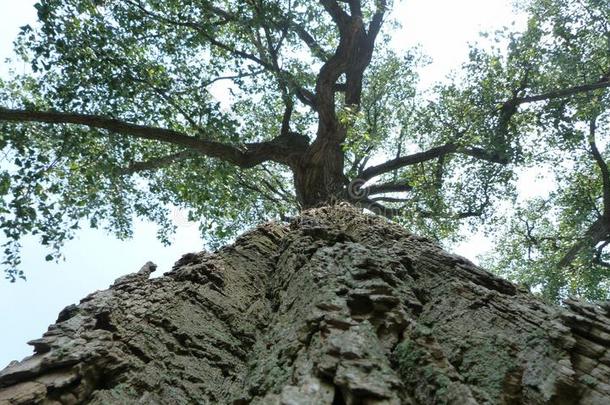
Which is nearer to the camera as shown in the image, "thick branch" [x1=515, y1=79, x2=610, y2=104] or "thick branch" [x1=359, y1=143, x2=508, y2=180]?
"thick branch" [x1=515, y1=79, x2=610, y2=104]

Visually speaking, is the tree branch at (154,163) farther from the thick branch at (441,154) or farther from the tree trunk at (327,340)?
the tree trunk at (327,340)

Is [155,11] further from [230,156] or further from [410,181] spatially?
[410,181]

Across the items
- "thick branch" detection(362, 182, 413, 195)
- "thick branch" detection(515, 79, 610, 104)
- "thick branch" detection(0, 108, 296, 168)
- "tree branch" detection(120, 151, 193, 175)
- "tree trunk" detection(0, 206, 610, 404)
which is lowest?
"tree trunk" detection(0, 206, 610, 404)

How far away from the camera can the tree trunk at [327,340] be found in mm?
2172

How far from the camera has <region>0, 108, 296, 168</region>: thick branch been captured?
693cm

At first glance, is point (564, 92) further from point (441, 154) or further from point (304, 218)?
point (304, 218)

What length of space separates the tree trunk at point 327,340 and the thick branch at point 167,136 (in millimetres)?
4507

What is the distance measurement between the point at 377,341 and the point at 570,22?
12037mm

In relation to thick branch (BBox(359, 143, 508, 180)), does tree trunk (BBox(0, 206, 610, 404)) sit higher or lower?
lower

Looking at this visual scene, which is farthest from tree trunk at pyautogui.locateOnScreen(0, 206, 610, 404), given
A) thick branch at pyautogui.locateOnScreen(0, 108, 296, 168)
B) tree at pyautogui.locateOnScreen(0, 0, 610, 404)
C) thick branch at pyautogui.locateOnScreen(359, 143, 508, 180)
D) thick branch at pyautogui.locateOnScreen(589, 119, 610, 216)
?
thick branch at pyautogui.locateOnScreen(589, 119, 610, 216)

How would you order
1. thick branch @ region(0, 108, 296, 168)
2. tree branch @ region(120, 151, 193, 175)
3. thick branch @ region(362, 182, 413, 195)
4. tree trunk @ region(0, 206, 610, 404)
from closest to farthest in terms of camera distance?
tree trunk @ region(0, 206, 610, 404) < thick branch @ region(0, 108, 296, 168) < tree branch @ region(120, 151, 193, 175) < thick branch @ region(362, 182, 413, 195)

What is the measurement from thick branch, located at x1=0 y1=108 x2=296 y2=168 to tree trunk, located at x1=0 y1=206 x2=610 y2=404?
4507 mm

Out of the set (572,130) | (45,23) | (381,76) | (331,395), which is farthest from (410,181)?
(331,395)

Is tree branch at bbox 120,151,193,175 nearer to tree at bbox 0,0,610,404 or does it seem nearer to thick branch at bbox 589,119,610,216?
tree at bbox 0,0,610,404
